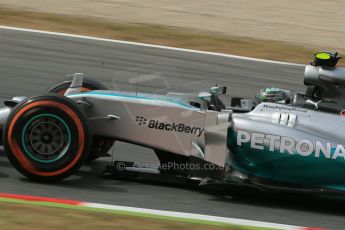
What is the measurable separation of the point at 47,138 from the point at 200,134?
4.41 feet

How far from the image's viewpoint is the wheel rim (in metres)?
6.44

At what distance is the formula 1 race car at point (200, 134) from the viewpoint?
642 cm

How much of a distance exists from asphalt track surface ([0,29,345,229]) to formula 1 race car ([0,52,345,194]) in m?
0.21

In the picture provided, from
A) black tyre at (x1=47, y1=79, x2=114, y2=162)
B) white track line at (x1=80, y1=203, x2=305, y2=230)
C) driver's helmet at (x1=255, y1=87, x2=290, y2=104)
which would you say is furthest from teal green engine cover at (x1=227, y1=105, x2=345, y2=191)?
black tyre at (x1=47, y1=79, x2=114, y2=162)

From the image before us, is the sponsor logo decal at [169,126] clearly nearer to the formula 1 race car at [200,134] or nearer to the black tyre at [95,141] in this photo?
the formula 1 race car at [200,134]

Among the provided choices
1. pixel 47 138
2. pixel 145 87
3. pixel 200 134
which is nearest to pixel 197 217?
pixel 200 134

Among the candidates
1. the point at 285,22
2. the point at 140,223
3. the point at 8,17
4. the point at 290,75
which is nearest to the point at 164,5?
the point at 285,22

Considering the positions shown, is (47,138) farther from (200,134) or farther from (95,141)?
(200,134)

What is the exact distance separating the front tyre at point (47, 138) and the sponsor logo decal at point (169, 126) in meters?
0.55

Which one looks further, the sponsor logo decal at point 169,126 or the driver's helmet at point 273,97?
the driver's helmet at point 273,97

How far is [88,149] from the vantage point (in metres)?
6.45

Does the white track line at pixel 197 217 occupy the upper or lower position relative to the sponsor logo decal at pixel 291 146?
lower

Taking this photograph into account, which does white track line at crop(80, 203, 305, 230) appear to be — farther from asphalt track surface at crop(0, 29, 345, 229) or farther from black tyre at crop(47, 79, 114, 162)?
black tyre at crop(47, 79, 114, 162)

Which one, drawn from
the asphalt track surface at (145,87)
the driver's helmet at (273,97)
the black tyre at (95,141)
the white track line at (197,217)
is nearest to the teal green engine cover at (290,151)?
the asphalt track surface at (145,87)
